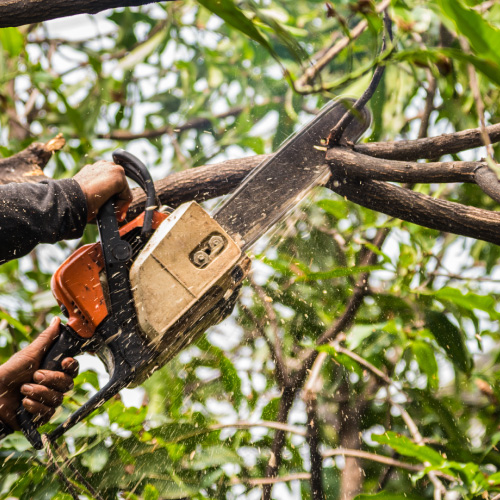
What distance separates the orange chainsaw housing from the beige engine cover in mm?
98

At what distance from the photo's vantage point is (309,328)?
83.5 inches

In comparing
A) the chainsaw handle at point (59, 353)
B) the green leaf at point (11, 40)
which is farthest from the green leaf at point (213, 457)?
the green leaf at point (11, 40)

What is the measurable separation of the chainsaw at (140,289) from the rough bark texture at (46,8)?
1.31 feet

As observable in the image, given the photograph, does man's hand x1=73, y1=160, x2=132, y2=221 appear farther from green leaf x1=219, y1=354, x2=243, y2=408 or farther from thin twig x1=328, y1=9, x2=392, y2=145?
Result: green leaf x1=219, y1=354, x2=243, y2=408

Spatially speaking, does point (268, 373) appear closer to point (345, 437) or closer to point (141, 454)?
point (345, 437)

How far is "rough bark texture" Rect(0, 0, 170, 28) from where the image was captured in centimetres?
81

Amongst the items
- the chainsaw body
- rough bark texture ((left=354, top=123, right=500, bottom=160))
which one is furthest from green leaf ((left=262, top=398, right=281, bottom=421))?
rough bark texture ((left=354, top=123, right=500, bottom=160))

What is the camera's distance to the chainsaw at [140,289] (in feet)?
3.58

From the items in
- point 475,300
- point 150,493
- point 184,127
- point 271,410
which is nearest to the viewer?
point 150,493

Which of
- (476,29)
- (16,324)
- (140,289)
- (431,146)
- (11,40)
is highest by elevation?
(11,40)

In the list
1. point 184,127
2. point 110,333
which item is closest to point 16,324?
point 110,333

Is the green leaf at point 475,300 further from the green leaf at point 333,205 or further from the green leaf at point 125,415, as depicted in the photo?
the green leaf at point 125,415

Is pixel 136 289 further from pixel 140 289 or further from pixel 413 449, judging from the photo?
pixel 413 449

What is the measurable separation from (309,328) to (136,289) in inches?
46.0
